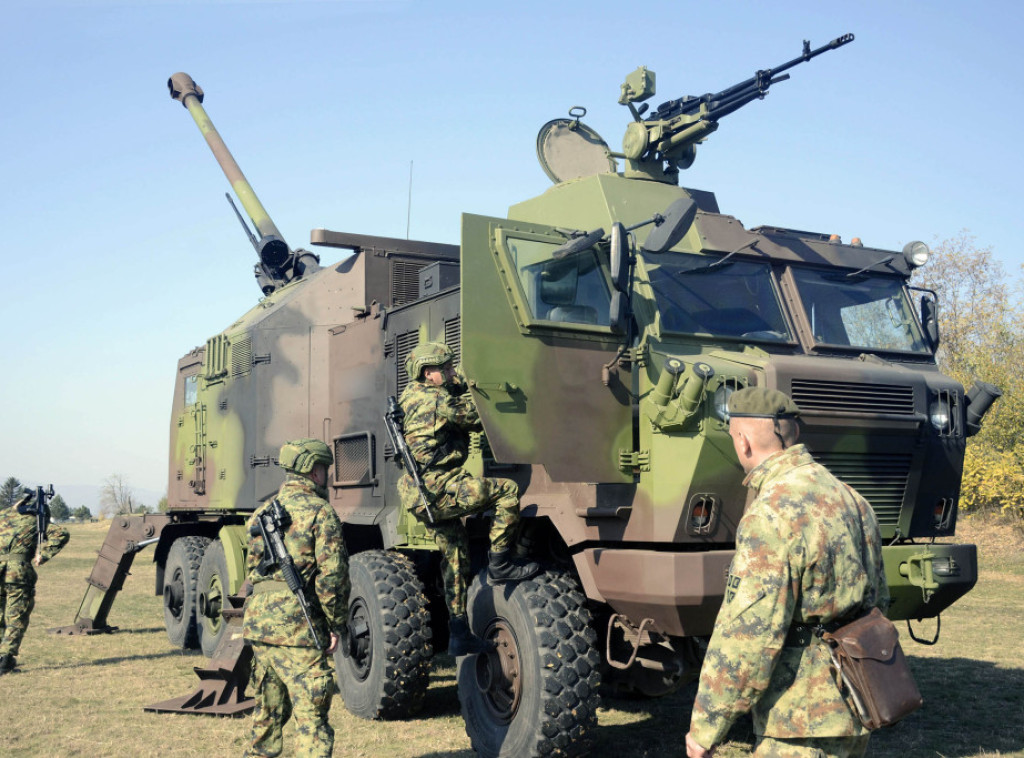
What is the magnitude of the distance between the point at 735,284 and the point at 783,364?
107cm

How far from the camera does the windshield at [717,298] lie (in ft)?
20.6

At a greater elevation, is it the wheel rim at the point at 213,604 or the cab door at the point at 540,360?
the cab door at the point at 540,360

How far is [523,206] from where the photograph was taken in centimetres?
763

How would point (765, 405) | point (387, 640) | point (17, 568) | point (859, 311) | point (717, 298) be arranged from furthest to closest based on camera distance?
point (17, 568) < point (859, 311) < point (387, 640) < point (717, 298) < point (765, 405)

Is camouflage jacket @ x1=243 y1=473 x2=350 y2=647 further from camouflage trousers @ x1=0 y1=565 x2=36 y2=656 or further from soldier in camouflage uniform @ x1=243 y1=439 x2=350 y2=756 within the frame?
camouflage trousers @ x1=0 y1=565 x2=36 y2=656

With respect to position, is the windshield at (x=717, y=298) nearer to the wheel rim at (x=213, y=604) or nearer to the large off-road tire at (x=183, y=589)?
the wheel rim at (x=213, y=604)

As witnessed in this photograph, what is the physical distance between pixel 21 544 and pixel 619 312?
7286 mm

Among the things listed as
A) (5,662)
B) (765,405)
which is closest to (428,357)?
(765,405)

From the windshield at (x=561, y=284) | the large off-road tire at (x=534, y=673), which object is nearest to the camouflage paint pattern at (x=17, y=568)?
the large off-road tire at (x=534, y=673)

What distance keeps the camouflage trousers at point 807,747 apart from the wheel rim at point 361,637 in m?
4.26

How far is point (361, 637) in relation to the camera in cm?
716

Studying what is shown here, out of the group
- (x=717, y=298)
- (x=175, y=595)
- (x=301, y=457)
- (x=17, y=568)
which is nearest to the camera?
(x=301, y=457)

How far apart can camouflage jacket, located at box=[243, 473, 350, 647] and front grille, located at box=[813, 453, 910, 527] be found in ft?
8.81

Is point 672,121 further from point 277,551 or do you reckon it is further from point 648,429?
point 277,551
